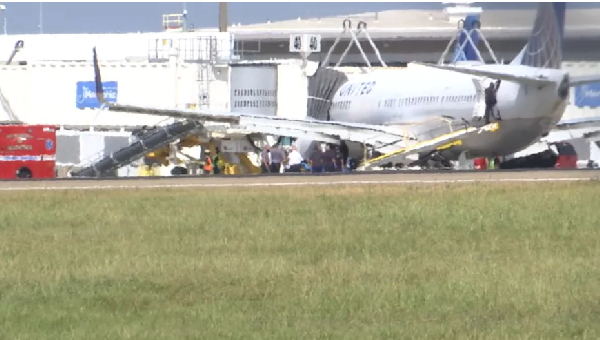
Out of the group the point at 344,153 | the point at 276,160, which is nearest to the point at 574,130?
the point at 344,153

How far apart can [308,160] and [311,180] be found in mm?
17327

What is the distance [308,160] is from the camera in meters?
57.0

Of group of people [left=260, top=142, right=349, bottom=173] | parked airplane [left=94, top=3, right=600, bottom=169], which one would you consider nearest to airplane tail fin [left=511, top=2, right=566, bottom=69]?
parked airplane [left=94, top=3, right=600, bottom=169]

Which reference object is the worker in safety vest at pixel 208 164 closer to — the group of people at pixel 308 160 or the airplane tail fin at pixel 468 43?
the group of people at pixel 308 160

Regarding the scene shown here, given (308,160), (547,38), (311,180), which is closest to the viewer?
(311,180)

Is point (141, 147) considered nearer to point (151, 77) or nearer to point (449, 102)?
point (449, 102)

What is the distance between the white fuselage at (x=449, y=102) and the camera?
154ft

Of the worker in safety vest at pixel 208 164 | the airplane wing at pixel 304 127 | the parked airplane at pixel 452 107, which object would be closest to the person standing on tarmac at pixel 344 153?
the parked airplane at pixel 452 107

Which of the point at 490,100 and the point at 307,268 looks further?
the point at 490,100

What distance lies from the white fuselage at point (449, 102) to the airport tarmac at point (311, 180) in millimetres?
5105

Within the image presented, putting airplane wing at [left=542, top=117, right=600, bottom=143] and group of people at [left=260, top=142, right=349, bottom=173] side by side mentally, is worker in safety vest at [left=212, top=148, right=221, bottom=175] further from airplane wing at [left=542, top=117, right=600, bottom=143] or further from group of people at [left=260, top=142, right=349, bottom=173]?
airplane wing at [left=542, top=117, right=600, bottom=143]

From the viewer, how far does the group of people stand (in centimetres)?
5500

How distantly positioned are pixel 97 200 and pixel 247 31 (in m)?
78.2

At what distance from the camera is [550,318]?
1392 centimetres
